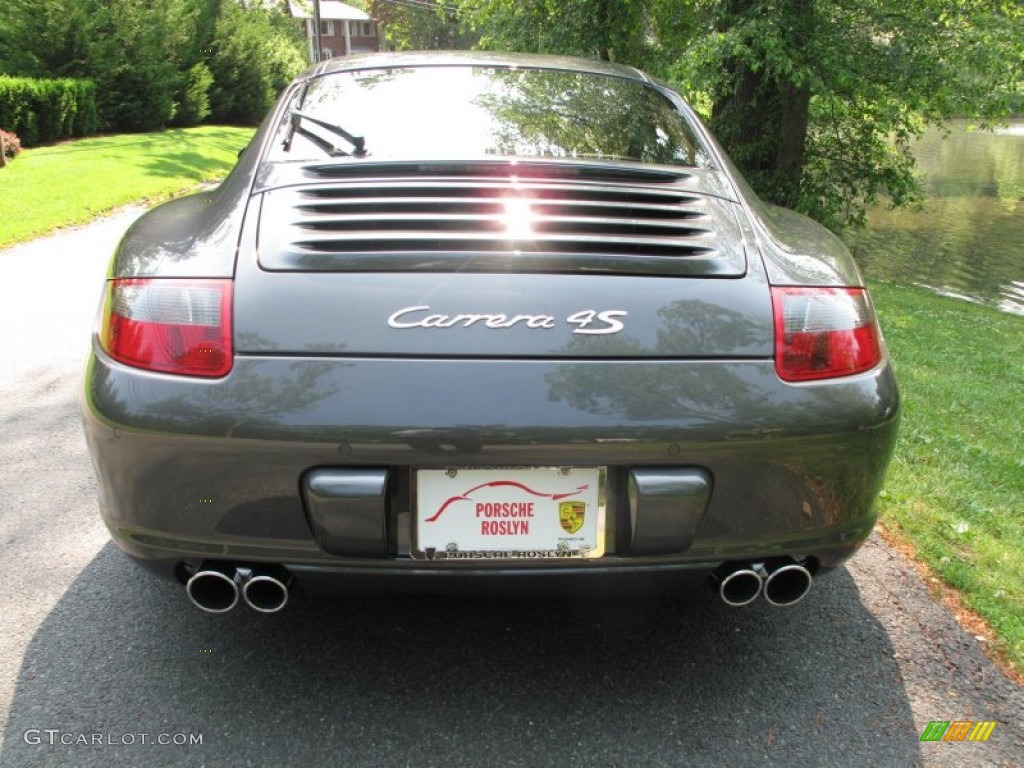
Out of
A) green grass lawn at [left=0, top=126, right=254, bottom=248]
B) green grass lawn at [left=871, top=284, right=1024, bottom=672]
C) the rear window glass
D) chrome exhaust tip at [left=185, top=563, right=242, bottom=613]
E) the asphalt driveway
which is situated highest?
the rear window glass

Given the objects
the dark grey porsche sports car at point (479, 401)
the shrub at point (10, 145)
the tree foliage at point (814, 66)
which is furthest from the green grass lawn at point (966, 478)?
the shrub at point (10, 145)

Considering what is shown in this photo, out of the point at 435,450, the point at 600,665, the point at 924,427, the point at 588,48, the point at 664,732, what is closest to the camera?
the point at 435,450

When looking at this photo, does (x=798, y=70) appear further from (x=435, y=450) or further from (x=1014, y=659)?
(x=435, y=450)

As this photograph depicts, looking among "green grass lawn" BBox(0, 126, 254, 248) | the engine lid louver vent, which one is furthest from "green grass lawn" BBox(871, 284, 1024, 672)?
"green grass lawn" BBox(0, 126, 254, 248)

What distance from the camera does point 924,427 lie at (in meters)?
4.51

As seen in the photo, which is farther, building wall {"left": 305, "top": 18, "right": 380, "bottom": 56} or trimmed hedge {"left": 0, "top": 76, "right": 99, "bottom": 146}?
building wall {"left": 305, "top": 18, "right": 380, "bottom": 56}

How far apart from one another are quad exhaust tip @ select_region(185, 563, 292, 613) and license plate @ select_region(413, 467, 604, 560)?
0.33m

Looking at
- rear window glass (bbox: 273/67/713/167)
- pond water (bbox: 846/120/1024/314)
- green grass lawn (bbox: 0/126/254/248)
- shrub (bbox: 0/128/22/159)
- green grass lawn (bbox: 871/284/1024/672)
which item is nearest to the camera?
rear window glass (bbox: 273/67/713/167)

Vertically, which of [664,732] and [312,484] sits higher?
[312,484]

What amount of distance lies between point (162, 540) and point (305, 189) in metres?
0.93

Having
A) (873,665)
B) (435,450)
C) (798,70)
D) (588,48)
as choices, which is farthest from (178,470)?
(588,48)

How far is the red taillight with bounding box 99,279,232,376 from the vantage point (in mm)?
1790

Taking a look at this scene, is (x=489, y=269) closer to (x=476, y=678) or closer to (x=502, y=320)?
(x=502, y=320)

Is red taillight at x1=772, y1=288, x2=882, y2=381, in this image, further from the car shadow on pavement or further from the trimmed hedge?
the trimmed hedge
